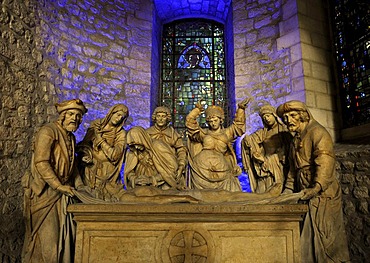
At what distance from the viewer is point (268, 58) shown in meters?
6.29

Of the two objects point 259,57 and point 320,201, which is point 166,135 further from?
point 259,57

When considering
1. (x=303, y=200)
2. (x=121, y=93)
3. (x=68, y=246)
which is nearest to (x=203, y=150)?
(x=303, y=200)

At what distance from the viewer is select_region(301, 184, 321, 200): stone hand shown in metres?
3.33

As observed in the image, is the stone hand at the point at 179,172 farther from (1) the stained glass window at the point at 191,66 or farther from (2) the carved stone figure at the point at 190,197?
(1) the stained glass window at the point at 191,66

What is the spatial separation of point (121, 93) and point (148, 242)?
3.65 meters

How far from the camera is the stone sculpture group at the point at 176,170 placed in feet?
10.9

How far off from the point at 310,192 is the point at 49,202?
2.55 metres

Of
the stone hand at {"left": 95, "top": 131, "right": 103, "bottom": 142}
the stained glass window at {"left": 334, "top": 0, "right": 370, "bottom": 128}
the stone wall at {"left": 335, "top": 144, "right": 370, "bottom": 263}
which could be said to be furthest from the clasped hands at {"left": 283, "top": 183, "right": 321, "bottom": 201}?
the stained glass window at {"left": 334, "top": 0, "right": 370, "bottom": 128}

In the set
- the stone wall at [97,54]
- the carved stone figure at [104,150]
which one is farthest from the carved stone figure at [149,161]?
the stone wall at [97,54]

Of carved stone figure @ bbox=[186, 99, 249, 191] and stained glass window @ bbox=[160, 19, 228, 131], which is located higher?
stained glass window @ bbox=[160, 19, 228, 131]

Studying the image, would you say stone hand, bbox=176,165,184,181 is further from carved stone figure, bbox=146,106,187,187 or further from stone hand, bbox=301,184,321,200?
stone hand, bbox=301,184,321,200

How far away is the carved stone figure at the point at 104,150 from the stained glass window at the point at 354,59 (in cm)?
369

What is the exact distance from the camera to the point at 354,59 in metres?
5.68

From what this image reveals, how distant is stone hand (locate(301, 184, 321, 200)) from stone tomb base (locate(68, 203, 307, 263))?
149 millimetres
